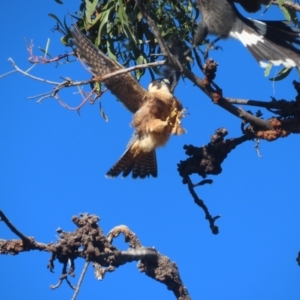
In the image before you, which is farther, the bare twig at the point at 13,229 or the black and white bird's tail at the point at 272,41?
the black and white bird's tail at the point at 272,41

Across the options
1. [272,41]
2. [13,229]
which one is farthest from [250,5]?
[13,229]

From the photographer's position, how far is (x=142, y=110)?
3139 mm

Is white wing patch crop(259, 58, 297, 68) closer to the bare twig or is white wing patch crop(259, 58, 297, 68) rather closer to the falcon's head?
the falcon's head

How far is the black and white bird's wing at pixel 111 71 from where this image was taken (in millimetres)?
2682

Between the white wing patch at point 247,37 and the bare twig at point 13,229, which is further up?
the white wing patch at point 247,37

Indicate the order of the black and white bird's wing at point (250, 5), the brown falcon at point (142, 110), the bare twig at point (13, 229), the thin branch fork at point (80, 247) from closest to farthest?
the bare twig at point (13, 229) → the thin branch fork at point (80, 247) → the brown falcon at point (142, 110) → the black and white bird's wing at point (250, 5)

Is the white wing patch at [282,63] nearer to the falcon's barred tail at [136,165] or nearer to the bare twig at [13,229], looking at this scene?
the falcon's barred tail at [136,165]

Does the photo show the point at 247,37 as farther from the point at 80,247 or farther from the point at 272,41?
the point at 80,247

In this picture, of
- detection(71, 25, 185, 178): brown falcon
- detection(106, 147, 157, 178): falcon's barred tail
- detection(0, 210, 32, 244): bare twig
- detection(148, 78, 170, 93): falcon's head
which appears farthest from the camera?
detection(106, 147, 157, 178): falcon's barred tail

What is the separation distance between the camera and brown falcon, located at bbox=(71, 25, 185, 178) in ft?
9.29

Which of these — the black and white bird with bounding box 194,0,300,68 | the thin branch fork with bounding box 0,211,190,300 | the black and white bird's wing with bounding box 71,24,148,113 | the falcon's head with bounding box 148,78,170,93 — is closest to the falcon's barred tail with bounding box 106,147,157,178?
the black and white bird's wing with bounding box 71,24,148,113

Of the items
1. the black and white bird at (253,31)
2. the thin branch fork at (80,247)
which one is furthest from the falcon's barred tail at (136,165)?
the thin branch fork at (80,247)

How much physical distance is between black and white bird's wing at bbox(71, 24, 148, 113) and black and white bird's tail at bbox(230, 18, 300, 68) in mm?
575

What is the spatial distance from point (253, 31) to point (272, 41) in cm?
15
